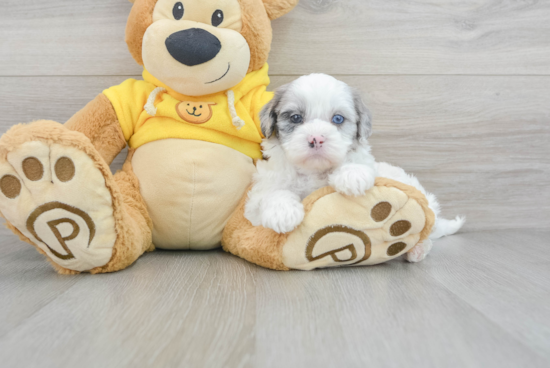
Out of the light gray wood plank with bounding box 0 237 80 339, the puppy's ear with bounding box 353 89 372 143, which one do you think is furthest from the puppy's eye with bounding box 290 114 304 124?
the light gray wood plank with bounding box 0 237 80 339

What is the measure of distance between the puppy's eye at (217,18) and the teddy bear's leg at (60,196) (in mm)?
514

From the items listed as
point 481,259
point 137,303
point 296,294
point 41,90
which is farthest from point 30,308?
point 481,259

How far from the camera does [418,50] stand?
1.54 meters

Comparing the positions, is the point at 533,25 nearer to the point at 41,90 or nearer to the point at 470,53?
the point at 470,53

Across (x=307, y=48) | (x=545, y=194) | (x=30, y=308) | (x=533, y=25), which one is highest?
(x=533, y=25)

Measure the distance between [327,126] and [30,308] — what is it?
0.80 m

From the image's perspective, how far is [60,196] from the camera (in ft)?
3.00

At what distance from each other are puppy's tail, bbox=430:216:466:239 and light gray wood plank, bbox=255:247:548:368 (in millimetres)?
521

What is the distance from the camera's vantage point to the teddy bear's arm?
1.22m

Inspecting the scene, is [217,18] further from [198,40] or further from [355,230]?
[355,230]

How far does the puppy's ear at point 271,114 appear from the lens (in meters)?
1.15

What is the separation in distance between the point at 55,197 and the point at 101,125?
1.31 feet

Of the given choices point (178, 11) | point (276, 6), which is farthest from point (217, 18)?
point (276, 6)

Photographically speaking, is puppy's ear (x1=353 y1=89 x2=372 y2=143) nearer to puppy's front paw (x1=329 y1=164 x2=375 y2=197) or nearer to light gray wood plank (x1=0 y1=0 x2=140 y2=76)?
puppy's front paw (x1=329 y1=164 x2=375 y2=197)
